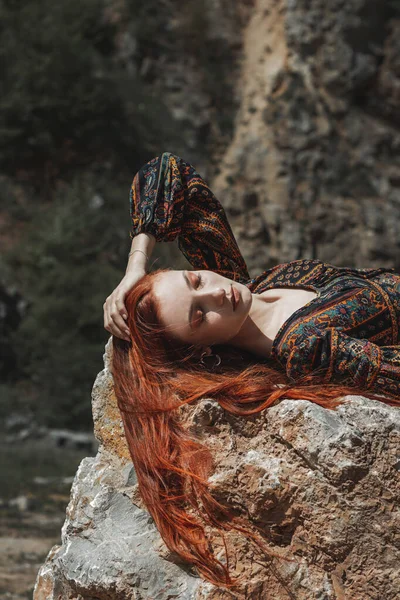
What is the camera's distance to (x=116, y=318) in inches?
93.7

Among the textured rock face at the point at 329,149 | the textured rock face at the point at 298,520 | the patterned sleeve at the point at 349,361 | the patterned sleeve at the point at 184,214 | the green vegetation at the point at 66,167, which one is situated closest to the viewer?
the textured rock face at the point at 298,520

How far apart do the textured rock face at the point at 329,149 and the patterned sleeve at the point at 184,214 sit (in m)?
6.58

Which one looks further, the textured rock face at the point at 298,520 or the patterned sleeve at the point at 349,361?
the patterned sleeve at the point at 349,361

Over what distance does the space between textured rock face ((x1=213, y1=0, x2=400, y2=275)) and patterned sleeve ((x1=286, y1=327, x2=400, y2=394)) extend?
710cm

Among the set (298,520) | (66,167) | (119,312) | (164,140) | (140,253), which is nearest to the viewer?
(298,520)

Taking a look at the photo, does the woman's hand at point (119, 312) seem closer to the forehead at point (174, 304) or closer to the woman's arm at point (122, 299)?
the woman's arm at point (122, 299)

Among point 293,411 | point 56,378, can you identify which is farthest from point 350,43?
point 293,411

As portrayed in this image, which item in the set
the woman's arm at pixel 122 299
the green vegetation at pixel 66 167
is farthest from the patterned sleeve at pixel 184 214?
the green vegetation at pixel 66 167

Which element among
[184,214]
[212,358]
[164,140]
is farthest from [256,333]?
[164,140]

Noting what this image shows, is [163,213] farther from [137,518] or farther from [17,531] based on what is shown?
[17,531]

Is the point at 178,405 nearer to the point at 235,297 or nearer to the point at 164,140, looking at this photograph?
the point at 235,297

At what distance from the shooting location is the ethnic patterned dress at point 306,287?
2.33 m

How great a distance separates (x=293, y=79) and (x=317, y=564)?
8527mm

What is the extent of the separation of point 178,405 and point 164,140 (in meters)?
9.24
